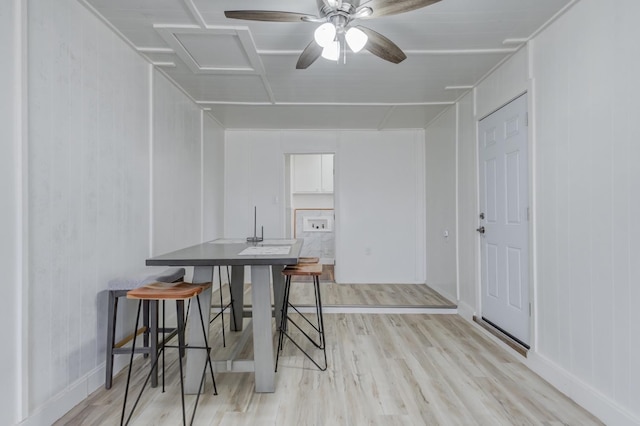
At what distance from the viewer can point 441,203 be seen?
4.34 metres

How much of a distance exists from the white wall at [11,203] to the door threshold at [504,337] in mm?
3180

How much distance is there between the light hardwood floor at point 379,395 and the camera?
1.85 m

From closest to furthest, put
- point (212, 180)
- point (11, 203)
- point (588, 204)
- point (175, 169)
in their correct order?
point (11, 203), point (588, 204), point (175, 169), point (212, 180)

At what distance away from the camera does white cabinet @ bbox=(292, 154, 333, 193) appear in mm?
6680

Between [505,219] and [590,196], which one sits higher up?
[590,196]

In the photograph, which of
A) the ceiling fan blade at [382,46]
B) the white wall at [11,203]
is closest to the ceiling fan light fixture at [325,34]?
the ceiling fan blade at [382,46]

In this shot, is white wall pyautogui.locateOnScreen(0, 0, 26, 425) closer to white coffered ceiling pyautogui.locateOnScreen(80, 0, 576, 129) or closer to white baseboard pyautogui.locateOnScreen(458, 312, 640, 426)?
white coffered ceiling pyautogui.locateOnScreen(80, 0, 576, 129)

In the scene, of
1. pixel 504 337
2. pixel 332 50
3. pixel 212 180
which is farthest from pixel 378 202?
pixel 332 50

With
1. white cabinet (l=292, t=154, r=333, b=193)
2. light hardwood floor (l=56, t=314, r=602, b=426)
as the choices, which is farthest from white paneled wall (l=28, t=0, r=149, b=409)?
white cabinet (l=292, t=154, r=333, b=193)

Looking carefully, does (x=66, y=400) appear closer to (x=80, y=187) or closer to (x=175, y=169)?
(x=80, y=187)

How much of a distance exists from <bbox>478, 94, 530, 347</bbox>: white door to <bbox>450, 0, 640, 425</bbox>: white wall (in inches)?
5.9

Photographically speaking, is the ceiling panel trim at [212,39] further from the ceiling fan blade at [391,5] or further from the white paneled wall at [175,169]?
the ceiling fan blade at [391,5]

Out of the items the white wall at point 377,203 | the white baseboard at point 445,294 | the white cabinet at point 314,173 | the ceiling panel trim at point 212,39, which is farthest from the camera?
the white cabinet at point 314,173

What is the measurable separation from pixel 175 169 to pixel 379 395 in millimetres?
2778
